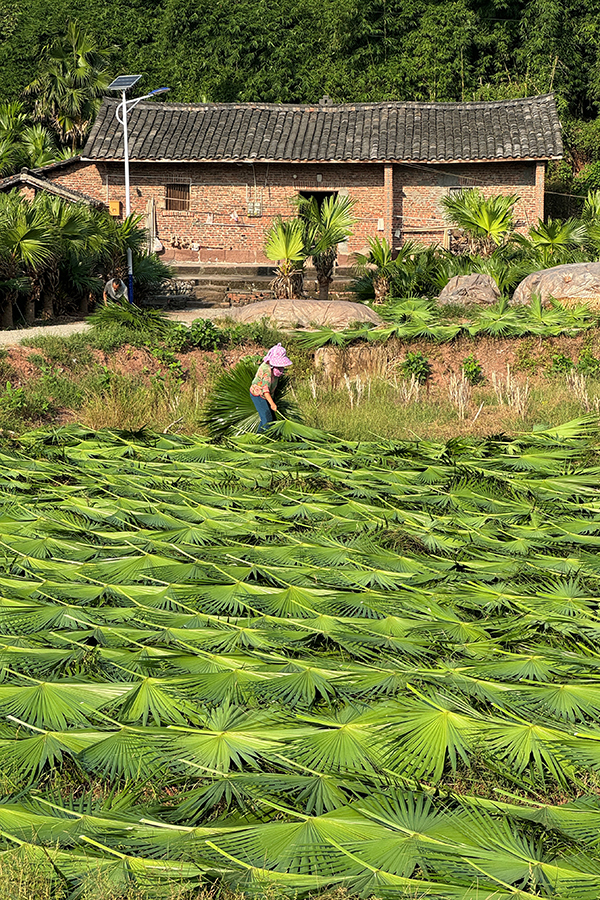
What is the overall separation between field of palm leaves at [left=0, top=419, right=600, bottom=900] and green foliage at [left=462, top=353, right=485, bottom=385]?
25.6ft

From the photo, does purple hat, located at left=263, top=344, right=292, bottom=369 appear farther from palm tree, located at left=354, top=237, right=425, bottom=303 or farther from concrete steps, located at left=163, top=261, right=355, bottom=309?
concrete steps, located at left=163, top=261, right=355, bottom=309

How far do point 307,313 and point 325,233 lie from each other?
366cm

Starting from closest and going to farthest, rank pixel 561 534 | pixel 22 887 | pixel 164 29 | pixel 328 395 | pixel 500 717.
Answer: pixel 22 887 < pixel 500 717 < pixel 561 534 < pixel 328 395 < pixel 164 29

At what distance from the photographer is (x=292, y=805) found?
342 cm

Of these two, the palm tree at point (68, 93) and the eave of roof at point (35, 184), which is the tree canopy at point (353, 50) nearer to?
the palm tree at point (68, 93)

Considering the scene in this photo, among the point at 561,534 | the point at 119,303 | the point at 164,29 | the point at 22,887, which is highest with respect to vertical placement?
the point at 164,29

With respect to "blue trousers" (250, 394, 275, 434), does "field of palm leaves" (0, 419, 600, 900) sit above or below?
below

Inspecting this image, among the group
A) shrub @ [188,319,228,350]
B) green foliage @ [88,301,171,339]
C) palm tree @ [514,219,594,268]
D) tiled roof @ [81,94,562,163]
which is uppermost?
tiled roof @ [81,94,562,163]

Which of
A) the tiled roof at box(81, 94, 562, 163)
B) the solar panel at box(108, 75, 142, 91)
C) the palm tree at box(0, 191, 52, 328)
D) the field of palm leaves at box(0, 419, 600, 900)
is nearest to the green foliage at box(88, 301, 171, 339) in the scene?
the palm tree at box(0, 191, 52, 328)

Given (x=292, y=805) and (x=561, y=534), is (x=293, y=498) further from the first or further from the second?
(x=292, y=805)

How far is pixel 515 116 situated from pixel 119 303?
14460mm

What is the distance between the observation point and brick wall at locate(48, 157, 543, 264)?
83.8 feet

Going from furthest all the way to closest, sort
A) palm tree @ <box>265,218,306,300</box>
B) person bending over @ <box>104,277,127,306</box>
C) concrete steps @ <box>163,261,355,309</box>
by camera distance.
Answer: concrete steps @ <box>163,261,355,309</box>
palm tree @ <box>265,218,306,300</box>
person bending over @ <box>104,277,127,306</box>

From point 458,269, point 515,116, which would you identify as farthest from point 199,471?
point 515,116
